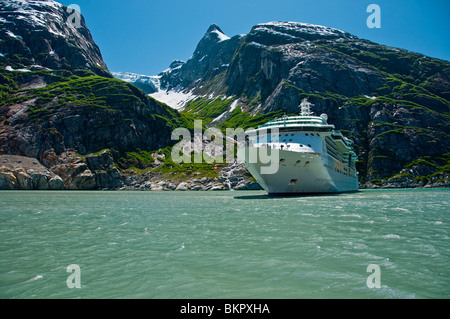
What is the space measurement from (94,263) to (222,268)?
16.5 ft

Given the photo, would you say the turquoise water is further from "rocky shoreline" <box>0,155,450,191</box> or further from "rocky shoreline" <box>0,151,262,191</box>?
"rocky shoreline" <box>0,155,450,191</box>

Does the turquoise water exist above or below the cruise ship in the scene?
below

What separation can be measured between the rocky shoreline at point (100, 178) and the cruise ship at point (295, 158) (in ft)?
201

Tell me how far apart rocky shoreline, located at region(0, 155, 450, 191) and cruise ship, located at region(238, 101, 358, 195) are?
61231mm

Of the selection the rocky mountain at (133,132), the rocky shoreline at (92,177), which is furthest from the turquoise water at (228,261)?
the rocky mountain at (133,132)

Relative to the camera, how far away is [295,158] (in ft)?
157

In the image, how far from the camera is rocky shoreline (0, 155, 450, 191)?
110 m

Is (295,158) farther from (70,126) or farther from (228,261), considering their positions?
(70,126)

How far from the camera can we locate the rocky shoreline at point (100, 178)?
11046 centimetres

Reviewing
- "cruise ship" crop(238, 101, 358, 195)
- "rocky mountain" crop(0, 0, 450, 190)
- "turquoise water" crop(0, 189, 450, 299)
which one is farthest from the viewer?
"rocky mountain" crop(0, 0, 450, 190)

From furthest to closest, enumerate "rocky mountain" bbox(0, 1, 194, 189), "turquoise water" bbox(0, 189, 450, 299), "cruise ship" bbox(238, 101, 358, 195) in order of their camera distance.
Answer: "rocky mountain" bbox(0, 1, 194, 189) < "cruise ship" bbox(238, 101, 358, 195) < "turquoise water" bbox(0, 189, 450, 299)

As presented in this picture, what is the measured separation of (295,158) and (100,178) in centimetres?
10097

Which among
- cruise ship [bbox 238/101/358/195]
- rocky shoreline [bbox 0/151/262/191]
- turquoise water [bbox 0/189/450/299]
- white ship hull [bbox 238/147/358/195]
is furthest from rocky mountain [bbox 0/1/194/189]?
turquoise water [bbox 0/189/450/299]
